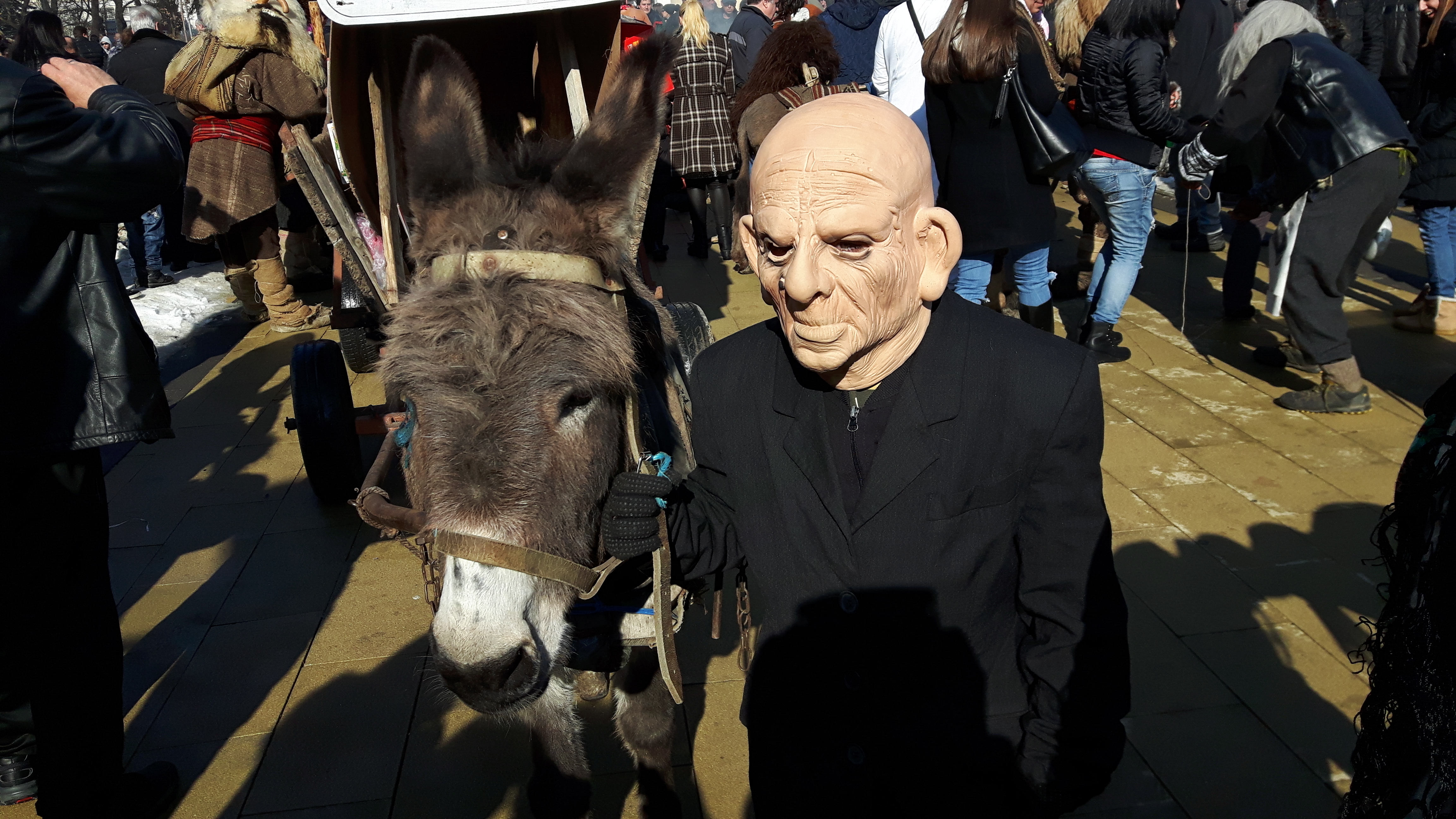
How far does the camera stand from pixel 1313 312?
5.46 meters

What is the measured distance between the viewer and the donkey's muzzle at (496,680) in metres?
1.92

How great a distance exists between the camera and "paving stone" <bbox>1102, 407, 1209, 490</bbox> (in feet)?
16.5

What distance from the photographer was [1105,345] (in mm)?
6824

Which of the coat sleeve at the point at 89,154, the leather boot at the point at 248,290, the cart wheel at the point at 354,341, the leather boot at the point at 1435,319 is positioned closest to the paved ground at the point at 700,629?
the leather boot at the point at 1435,319

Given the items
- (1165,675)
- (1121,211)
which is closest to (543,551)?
(1165,675)

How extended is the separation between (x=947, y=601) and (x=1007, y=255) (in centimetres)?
724

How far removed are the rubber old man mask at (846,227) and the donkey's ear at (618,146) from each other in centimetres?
91

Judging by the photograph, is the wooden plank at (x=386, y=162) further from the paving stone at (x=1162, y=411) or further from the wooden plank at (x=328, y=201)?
the paving stone at (x=1162, y=411)

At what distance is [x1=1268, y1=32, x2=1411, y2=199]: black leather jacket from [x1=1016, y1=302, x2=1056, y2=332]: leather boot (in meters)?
1.63

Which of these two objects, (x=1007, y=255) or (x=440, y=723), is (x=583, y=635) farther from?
(x=1007, y=255)

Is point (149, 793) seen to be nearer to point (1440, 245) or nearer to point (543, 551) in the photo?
point (543, 551)

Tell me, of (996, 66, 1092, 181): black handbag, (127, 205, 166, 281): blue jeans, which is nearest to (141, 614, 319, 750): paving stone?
(996, 66, 1092, 181): black handbag

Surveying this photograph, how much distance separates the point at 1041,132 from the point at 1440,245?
3843 mm

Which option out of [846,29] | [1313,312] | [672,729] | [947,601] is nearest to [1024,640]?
[947,601]
